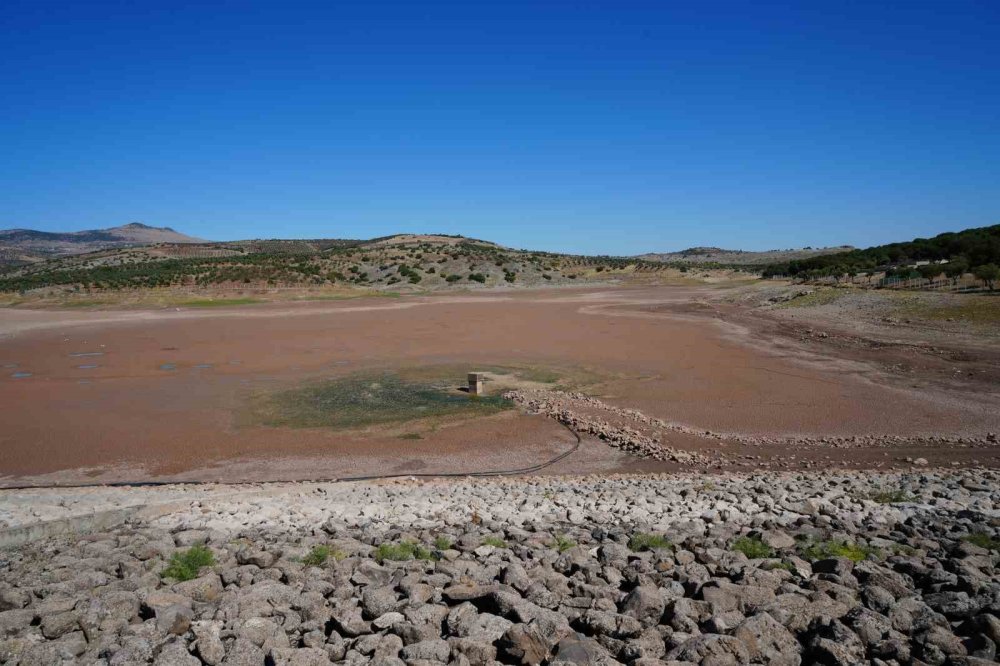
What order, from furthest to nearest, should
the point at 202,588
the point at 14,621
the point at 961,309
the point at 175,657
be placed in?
the point at 961,309 → the point at 202,588 → the point at 14,621 → the point at 175,657

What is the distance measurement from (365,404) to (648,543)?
10.5 m

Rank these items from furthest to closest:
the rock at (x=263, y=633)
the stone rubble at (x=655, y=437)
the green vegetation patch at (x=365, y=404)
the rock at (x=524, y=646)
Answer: the green vegetation patch at (x=365, y=404), the stone rubble at (x=655, y=437), the rock at (x=263, y=633), the rock at (x=524, y=646)

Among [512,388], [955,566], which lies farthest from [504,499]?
[512,388]

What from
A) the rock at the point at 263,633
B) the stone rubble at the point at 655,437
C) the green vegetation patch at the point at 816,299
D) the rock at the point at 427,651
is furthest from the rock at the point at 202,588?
the green vegetation patch at the point at 816,299

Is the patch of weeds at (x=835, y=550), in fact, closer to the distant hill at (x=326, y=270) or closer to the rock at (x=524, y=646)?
the rock at (x=524, y=646)

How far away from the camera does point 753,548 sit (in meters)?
6.19

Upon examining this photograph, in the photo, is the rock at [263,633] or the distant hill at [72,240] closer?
the rock at [263,633]

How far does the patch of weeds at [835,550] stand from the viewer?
607cm

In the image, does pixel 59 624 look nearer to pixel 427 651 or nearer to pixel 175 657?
pixel 175 657

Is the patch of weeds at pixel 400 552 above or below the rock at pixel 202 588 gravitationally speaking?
below

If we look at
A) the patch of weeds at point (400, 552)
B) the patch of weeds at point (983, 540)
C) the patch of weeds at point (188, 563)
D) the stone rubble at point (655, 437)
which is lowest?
the stone rubble at point (655, 437)

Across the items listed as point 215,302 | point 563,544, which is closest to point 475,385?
point 563,544

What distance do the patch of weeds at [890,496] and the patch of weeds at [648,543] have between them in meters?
3.56

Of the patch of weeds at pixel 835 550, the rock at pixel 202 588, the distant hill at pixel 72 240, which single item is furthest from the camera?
the distant hill at pixel 72 240
